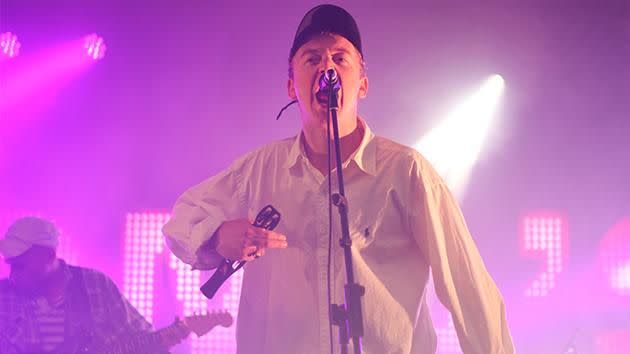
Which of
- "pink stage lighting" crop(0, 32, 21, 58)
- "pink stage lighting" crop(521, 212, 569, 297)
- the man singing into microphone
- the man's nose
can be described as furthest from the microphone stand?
"pink stage lighting" crop(0, 32, 21, 58)

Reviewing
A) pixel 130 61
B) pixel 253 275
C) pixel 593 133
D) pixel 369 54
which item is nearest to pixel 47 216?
pixel 130 61

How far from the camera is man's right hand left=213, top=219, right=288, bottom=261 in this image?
77.6 inches

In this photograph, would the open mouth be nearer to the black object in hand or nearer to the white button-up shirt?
the white button-up shirt

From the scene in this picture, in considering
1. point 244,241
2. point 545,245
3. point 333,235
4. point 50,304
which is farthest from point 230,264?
point 545,245

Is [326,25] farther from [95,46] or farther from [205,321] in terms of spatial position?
[95,46]

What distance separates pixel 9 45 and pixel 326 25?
594 cm

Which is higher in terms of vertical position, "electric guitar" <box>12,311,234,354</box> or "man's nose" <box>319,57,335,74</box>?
"man's nose" <box>319,57,335,74</box>

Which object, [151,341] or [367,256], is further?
[151,341]

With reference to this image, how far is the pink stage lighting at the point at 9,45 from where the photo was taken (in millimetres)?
7180

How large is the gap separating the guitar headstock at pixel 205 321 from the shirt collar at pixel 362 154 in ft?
10.7

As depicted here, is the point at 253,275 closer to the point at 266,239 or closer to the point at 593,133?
the point at 266,239

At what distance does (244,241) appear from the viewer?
1997mm

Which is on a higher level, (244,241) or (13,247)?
(13,247)

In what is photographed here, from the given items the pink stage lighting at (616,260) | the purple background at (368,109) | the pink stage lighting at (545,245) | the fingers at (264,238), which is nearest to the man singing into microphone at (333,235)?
the fingers at (264,238)
